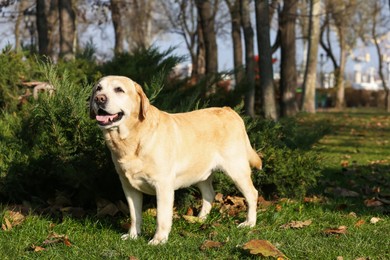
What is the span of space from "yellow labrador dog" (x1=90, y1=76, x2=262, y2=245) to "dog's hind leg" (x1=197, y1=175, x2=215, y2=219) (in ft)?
1.24

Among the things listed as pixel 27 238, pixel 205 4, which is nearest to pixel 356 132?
pixel 205 4

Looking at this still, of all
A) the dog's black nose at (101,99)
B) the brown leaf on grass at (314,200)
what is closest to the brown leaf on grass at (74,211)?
the dog's black nose at (101,99)

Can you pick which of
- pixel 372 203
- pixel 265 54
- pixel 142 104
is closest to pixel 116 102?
pixel 142 104

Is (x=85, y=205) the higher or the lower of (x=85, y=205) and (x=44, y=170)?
the lower

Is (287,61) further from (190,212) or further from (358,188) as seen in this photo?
(190,212)

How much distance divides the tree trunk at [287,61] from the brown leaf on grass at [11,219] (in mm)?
16232

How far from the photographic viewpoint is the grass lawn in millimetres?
4336

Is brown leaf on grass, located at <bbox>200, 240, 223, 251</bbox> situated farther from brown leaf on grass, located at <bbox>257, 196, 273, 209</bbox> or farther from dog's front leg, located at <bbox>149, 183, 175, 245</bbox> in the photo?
brown leaf on grass, located at <bbox>257, 196, 273, 209</bbox>

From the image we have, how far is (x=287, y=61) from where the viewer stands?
21656 mm

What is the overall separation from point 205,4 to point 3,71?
11589 mm

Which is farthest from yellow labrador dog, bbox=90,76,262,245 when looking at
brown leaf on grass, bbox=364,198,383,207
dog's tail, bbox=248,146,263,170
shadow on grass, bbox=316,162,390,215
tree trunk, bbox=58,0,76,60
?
tree trunk, bbox=58,0,76,60

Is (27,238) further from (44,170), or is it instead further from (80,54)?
(80,54)

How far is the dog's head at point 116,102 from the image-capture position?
4605 mm

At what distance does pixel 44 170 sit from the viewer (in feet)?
20.5
